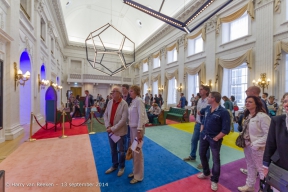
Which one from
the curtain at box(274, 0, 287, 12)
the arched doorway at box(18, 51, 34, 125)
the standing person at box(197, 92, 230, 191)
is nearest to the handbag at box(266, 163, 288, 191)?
the standing person at box(197, 92, 230, 191)

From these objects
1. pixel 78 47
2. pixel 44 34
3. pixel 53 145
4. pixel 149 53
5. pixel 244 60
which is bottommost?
pixel 53 145

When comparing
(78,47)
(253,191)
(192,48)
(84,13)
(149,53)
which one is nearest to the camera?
(253,191)

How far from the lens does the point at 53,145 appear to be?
470 centimetres

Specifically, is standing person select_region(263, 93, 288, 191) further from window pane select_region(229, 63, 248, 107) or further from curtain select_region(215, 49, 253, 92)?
window pane select_region(229, 63, 248, 107)

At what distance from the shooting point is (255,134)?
219cm

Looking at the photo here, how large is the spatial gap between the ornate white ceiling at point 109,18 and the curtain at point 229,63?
7.20 meters

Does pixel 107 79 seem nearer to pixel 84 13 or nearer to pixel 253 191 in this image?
Answer: pixel 84 13

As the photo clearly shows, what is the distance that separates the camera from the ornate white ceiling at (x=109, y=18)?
16.4 m

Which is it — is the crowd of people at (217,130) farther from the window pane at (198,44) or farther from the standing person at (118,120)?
the window pane at (198,44)

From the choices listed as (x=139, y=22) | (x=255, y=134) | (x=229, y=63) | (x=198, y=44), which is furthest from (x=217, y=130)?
(x=139, y=22)

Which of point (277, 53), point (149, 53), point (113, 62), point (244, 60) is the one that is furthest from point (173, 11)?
point (113, 62)

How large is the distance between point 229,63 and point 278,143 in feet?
30.6

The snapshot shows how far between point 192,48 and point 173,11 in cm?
416

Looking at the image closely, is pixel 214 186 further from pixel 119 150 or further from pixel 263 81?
pixel 263 81
